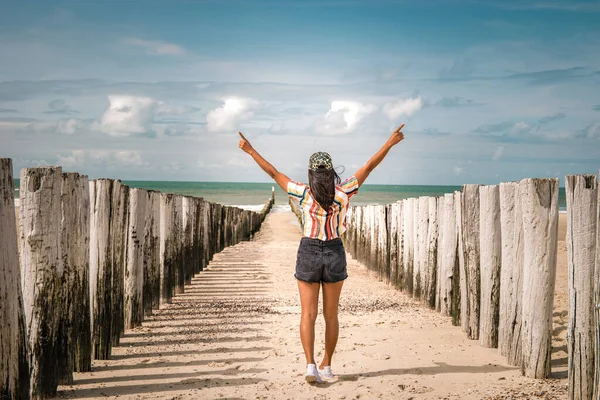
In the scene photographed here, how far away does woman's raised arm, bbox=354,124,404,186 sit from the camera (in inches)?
208

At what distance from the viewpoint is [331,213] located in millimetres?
5148

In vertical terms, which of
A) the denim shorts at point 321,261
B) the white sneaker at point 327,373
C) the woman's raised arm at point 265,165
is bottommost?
the white sneaker at point 327,373

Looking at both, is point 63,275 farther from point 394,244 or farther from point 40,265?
point 394,244

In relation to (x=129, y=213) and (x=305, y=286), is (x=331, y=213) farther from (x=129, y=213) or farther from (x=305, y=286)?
(x=129, y=213)

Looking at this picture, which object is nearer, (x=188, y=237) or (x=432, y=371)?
(x=432, y=371)

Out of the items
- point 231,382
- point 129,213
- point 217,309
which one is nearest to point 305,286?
point 231,382

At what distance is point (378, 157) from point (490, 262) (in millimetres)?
1758

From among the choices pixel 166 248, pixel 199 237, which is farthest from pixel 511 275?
pixel 199 237

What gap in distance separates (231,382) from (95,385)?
111 cm

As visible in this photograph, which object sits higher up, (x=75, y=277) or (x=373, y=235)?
(x=75, y=277)

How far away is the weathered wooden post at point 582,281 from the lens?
435 centimetres

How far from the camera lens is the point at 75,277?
199 inches

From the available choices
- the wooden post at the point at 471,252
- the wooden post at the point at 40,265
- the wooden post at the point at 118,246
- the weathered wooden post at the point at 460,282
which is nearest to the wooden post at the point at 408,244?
the weathered wooden post at the point at 460,282

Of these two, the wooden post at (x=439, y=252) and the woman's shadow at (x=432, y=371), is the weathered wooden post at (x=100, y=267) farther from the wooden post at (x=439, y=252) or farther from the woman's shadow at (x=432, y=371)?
the wooden post at (x=439, y=252)
